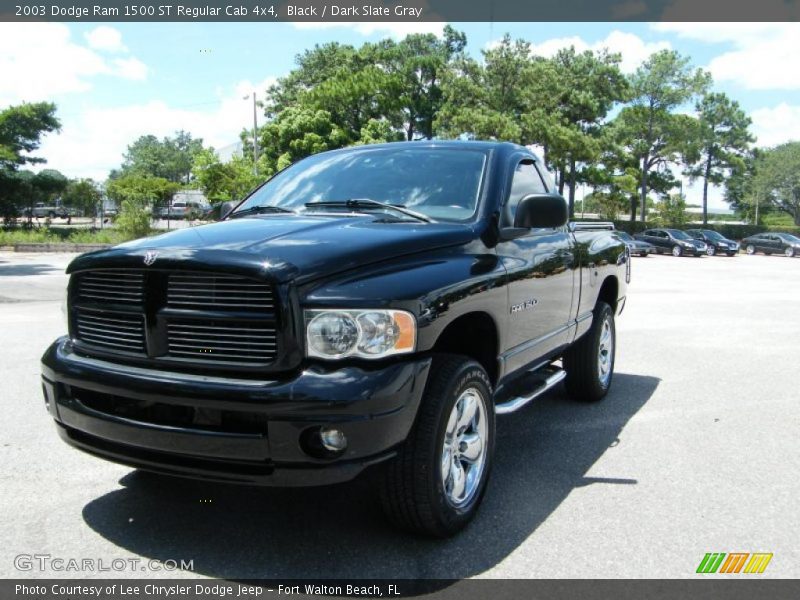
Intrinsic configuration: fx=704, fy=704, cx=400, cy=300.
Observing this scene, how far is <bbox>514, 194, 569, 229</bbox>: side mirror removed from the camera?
3.85 metres

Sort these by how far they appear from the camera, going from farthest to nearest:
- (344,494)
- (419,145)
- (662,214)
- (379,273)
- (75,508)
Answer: (662,214)
(419,145)
(344,494)
(75,508)
(379,273)

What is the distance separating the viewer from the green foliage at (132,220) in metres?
29.4

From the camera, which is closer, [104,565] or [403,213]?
[104,565]

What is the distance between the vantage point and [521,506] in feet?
11.9

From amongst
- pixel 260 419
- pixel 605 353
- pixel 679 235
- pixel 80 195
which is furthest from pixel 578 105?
pixel 260 419

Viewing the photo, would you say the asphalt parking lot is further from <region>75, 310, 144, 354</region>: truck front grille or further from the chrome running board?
<region>75, 310, 144, 354</region>: truck front grille

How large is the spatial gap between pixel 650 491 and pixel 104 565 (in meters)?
2.75

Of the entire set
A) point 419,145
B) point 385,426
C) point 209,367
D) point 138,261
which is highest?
point 419,145

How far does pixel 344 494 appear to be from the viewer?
3.76m

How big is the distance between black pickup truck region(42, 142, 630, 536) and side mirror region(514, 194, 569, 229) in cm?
1

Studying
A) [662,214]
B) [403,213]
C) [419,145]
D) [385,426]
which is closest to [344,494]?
[385,426]

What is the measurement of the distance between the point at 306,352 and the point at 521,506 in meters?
1.58

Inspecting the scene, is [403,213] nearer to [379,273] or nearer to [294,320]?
[379,273]

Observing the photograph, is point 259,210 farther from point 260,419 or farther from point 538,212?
point 260,419
